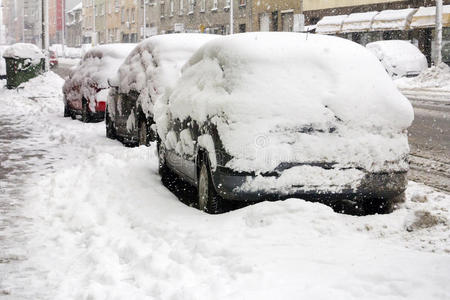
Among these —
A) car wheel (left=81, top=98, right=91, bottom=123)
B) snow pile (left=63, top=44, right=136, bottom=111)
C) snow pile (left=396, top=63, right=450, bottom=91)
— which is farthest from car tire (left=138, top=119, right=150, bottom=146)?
snow pile (left=396, top=63, right=450, bottom=91)

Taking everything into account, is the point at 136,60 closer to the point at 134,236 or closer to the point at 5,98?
the point at 134,236

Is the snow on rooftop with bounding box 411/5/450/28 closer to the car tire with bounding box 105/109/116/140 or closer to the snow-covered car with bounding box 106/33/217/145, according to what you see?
the car tire with bounding box 105/109/116/140

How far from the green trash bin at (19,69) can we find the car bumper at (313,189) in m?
25.0

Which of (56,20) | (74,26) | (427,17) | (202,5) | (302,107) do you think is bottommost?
(302,107)

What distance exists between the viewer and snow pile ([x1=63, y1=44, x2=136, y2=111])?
16.2 metres

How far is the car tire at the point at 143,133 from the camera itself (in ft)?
38.8

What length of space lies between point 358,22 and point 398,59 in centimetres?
867

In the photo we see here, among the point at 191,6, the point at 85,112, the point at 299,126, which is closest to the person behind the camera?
the point at 299,126

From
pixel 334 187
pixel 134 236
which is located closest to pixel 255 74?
pixel 334 187

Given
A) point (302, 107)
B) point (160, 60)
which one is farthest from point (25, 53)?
point (302, 107)

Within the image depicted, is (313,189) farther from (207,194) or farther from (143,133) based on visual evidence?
(143,133)

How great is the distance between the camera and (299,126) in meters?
6.55

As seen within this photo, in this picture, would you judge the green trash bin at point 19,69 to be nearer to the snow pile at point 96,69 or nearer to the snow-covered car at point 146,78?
the snow pile at point 96,69

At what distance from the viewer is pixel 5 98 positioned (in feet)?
89.6
